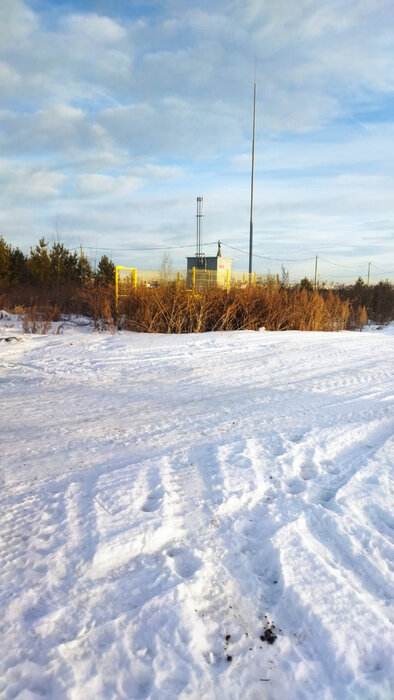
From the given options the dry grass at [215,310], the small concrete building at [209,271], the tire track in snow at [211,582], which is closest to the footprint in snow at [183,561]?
the tire track in snow at [211,582]

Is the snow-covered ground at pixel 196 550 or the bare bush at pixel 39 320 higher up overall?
the bare bush at pixel 39 320

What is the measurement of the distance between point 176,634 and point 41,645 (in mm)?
613

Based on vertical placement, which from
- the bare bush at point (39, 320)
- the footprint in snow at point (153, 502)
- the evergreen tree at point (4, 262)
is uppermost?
the evergreen tree at point (4, 262)

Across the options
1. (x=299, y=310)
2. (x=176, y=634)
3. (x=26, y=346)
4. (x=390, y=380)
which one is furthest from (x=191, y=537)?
(x=299, y=310)

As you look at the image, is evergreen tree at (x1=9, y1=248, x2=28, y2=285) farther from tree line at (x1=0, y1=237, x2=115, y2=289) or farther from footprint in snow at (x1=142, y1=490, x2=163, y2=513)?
footprint in snow at (x1=142, y1=490, x2=163, y2=513)

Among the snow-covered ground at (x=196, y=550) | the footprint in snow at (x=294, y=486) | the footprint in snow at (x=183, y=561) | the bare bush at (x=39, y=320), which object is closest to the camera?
the snow-covered ground at (x=196, y=550)

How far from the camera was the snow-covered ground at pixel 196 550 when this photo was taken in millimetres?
1909

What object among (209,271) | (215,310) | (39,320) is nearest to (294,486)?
(215,310)

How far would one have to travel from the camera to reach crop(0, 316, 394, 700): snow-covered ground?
6.26 ft

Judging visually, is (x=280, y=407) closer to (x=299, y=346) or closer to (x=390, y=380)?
(x=390, y=380)

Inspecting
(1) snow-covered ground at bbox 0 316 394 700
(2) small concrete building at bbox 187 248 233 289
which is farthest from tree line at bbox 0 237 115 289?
(1) snow-covered ground at bbox 0 316 394 700

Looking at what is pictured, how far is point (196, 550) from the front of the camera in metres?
2.68

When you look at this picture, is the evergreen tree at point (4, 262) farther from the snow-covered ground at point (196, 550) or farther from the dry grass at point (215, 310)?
the snow-covered ground at point (196, 550)

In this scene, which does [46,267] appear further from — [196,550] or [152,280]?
[196,550]
